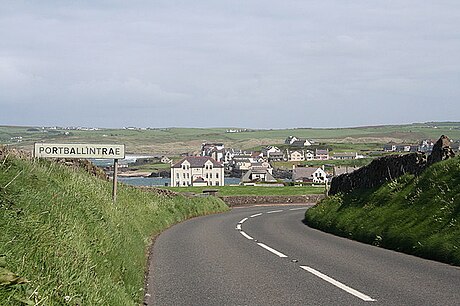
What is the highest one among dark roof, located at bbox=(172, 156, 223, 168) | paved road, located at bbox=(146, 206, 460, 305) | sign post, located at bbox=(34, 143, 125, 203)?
sign post, located at bbox=(34, 143, 125, 203)

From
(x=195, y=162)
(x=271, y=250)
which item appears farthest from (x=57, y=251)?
(x=195, y=162)

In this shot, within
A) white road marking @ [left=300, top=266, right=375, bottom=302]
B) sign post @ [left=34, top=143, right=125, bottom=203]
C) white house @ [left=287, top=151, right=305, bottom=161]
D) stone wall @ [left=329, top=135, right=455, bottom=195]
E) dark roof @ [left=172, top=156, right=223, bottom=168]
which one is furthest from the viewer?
white house @ [left=287, top=151, right=305, bottom=161]

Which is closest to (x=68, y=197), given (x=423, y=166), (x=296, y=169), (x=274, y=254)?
(x=274, y=254)

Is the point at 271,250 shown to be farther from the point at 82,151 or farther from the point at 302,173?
the point at 302,173

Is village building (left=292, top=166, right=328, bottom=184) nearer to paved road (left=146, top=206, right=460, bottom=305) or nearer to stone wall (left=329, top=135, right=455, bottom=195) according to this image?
stone wall (left=329, top=135, right=455, bottom=195)

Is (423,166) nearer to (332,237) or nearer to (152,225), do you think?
(332,237)

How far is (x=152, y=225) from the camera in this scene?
74.7 feet

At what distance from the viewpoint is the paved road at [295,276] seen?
870 cm

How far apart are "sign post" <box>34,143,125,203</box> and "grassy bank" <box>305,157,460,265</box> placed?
25.0 ft

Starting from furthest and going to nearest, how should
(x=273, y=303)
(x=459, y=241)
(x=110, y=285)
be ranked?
(x=459, y=241) → (x=273, y=303) → (x=110, y=285)

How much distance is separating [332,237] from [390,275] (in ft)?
28.2

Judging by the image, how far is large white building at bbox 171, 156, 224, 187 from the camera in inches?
4956

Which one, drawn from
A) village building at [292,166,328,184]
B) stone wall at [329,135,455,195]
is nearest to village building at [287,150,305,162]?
village building at [292,166,328,184]

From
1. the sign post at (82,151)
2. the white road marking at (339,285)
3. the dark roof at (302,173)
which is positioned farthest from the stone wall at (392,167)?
the dark roof at (302,173)
